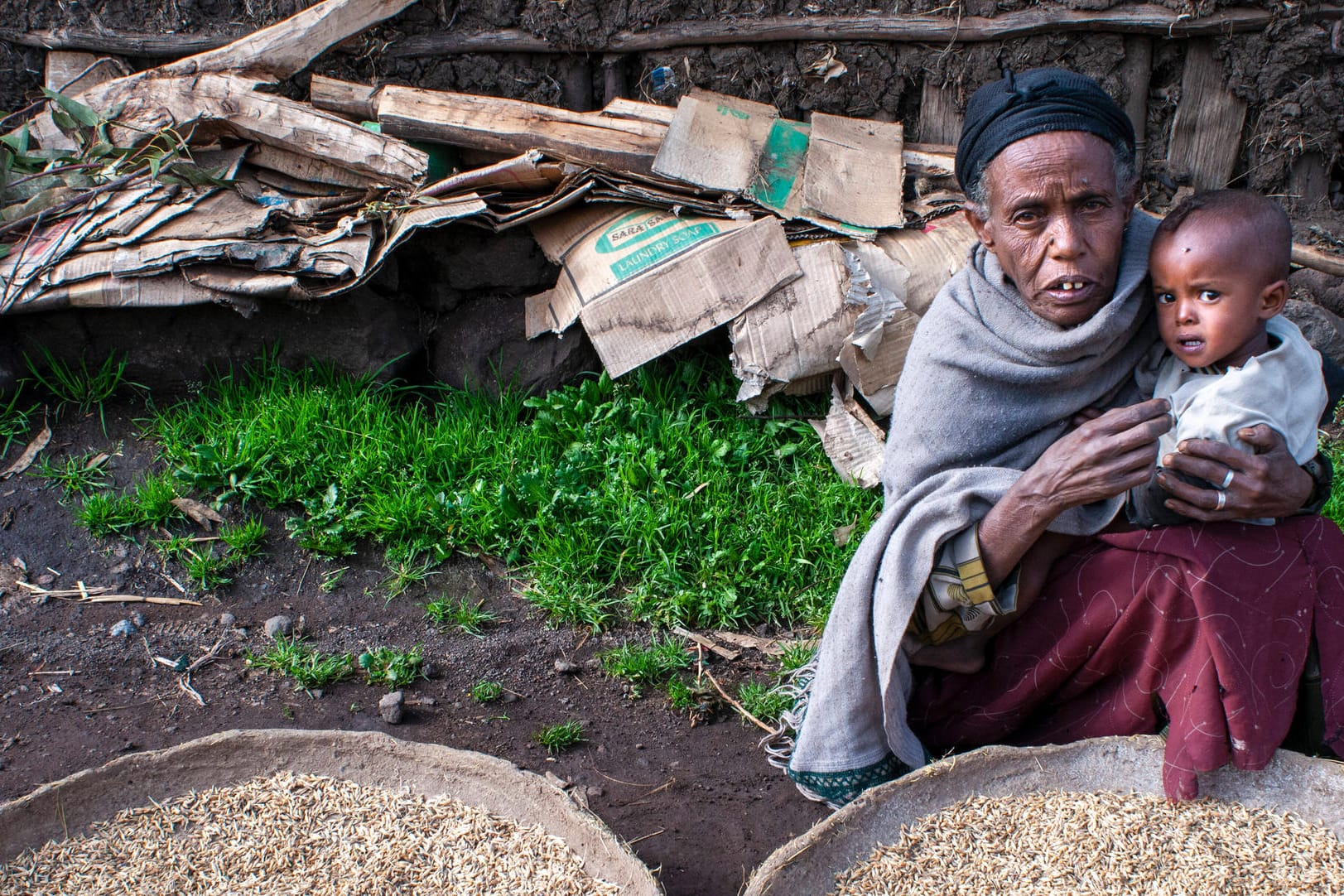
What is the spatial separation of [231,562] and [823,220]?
2220 mm

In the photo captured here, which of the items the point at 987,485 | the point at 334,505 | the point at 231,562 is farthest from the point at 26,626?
the point at 987,485

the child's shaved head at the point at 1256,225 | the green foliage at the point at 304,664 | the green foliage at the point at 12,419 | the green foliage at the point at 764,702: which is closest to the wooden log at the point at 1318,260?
the child's shaved head at the point at 1256,225

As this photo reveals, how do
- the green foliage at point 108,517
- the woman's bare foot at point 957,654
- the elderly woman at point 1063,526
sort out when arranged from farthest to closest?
the green foliage at point 108,517, the woman's bare foot at point 957,654, the elderly woman at point 1063,526

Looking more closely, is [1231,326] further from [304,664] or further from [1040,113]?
[304,664]

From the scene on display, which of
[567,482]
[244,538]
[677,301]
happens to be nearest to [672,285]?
[677,301]

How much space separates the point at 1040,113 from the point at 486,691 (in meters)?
1.91

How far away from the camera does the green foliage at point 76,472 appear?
341 centimetres

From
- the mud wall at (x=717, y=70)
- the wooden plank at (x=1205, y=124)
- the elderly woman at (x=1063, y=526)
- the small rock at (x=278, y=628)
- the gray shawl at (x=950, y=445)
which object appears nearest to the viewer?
the elderly woman at (x=1063, y=526)

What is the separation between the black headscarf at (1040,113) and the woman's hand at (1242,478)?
64 centimetres

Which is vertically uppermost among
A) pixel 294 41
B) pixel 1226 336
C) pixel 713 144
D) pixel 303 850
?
pixel 294 41

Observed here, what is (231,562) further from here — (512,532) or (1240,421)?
(1240,421)

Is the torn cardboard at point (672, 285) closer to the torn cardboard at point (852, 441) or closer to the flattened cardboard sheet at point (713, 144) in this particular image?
the flattened cardboard sheet at point (713, 144)

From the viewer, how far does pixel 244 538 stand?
3250 millimetres

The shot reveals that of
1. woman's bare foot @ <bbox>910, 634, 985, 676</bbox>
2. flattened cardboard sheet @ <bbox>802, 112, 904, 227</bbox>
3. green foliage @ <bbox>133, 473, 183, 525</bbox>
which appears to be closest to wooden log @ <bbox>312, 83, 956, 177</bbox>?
flattened cardboard sheet @ <bbox>802, 112, 904, 227</bbox>
